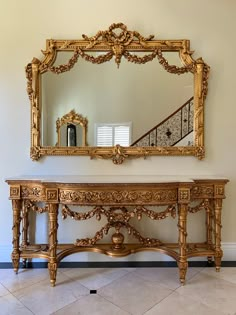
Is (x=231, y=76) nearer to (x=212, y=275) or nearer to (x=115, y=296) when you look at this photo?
(x=212, y=275)

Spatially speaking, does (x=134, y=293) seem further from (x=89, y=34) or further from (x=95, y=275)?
(x=89, y=34)

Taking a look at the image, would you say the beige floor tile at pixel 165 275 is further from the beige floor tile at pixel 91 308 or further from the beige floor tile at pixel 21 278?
the beige floor tile at pixel 21 278

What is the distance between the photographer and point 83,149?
2322mm

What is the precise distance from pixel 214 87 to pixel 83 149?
1.46 meters

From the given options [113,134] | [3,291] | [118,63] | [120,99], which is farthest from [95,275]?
[118,63]

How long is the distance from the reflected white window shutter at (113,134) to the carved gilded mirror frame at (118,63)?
2.2 inches

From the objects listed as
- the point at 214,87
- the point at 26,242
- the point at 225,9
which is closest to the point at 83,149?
the point at 26,242

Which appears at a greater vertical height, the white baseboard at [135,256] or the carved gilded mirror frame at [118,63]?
the carved gilded mirror frame at [118,63]

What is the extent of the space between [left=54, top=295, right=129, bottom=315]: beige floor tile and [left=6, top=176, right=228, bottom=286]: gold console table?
34 cm

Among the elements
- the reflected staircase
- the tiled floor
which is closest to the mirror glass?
the reflected staircase

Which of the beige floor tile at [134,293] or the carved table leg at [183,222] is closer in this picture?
the beige floor tile at [134,293]

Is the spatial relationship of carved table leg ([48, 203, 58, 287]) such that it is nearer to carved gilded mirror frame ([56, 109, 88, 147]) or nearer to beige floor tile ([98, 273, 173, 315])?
beige floor tile ([98, 273, 173, 315])

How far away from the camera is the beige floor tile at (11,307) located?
5.22 feet

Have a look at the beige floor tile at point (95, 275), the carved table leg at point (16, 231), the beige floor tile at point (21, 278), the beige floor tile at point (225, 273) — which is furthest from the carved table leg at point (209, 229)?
the carved table leg at point (16, 231)
